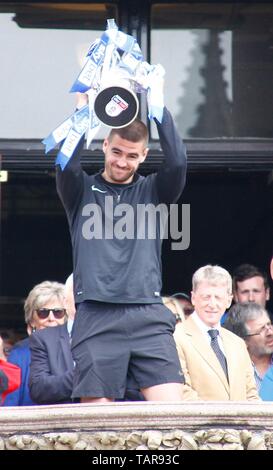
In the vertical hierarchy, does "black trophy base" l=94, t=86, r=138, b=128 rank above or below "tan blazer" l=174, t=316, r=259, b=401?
above

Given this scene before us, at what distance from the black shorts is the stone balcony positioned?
47 cm

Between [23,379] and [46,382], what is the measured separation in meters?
0.60

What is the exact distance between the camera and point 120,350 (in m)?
6.20

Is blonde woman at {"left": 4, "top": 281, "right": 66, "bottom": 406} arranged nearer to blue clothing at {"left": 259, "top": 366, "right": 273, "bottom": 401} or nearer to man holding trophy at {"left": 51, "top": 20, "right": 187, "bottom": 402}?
blue clothing at {"left": 259, "top": 366, "right": 273, "bottom": 401}

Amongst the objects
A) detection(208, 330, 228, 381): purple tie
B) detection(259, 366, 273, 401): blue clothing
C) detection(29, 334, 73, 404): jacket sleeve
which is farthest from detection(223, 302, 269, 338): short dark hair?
detection(29, 334, 73, 404): jacket sleeve

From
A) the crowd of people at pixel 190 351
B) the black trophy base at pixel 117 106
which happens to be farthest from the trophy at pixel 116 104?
the crowd of people at pixel 190 351

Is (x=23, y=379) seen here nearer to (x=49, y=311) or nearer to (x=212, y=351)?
(x=49, y=311)

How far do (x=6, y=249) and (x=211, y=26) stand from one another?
Result: 3.79 m

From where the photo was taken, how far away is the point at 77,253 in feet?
20.9

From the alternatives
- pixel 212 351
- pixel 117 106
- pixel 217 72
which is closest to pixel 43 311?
pixel 212 351

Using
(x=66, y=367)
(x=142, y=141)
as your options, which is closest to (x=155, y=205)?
(x=142, y=141)

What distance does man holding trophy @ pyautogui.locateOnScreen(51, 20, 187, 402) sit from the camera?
244 inches

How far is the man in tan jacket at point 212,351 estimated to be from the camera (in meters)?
7.07
